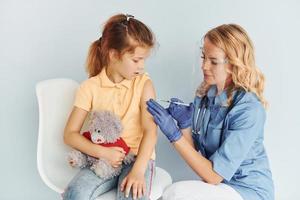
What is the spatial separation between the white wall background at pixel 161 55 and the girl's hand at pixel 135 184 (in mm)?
569

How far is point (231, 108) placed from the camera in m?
1.75

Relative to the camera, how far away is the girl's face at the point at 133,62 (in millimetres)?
1709

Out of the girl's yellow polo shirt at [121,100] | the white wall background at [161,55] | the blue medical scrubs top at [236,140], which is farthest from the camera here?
the white wall background at [161,55]

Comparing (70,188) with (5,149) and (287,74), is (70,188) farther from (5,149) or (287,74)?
(287,74)

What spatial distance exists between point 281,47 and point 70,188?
1090mm

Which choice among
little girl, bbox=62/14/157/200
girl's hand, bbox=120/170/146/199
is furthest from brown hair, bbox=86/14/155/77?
girl's hand, bbox=120/170/146/199

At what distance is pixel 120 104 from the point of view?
1793 millimetres

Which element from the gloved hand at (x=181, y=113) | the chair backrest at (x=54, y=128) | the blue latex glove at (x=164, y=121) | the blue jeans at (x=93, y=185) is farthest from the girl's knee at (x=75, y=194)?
the gloved hand at (x=181, y=113)

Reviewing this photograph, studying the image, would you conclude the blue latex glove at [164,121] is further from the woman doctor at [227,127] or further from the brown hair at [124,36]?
the brown hair at [124,36]

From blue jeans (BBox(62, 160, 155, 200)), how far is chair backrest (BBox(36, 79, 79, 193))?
0.61 ft

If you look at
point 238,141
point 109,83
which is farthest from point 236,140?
point 109,83

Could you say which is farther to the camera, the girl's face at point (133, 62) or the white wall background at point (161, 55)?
the white wall background at point (161, 55)

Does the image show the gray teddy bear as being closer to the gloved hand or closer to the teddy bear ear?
the teddy bear ear

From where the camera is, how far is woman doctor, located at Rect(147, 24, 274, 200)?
5.51ft
